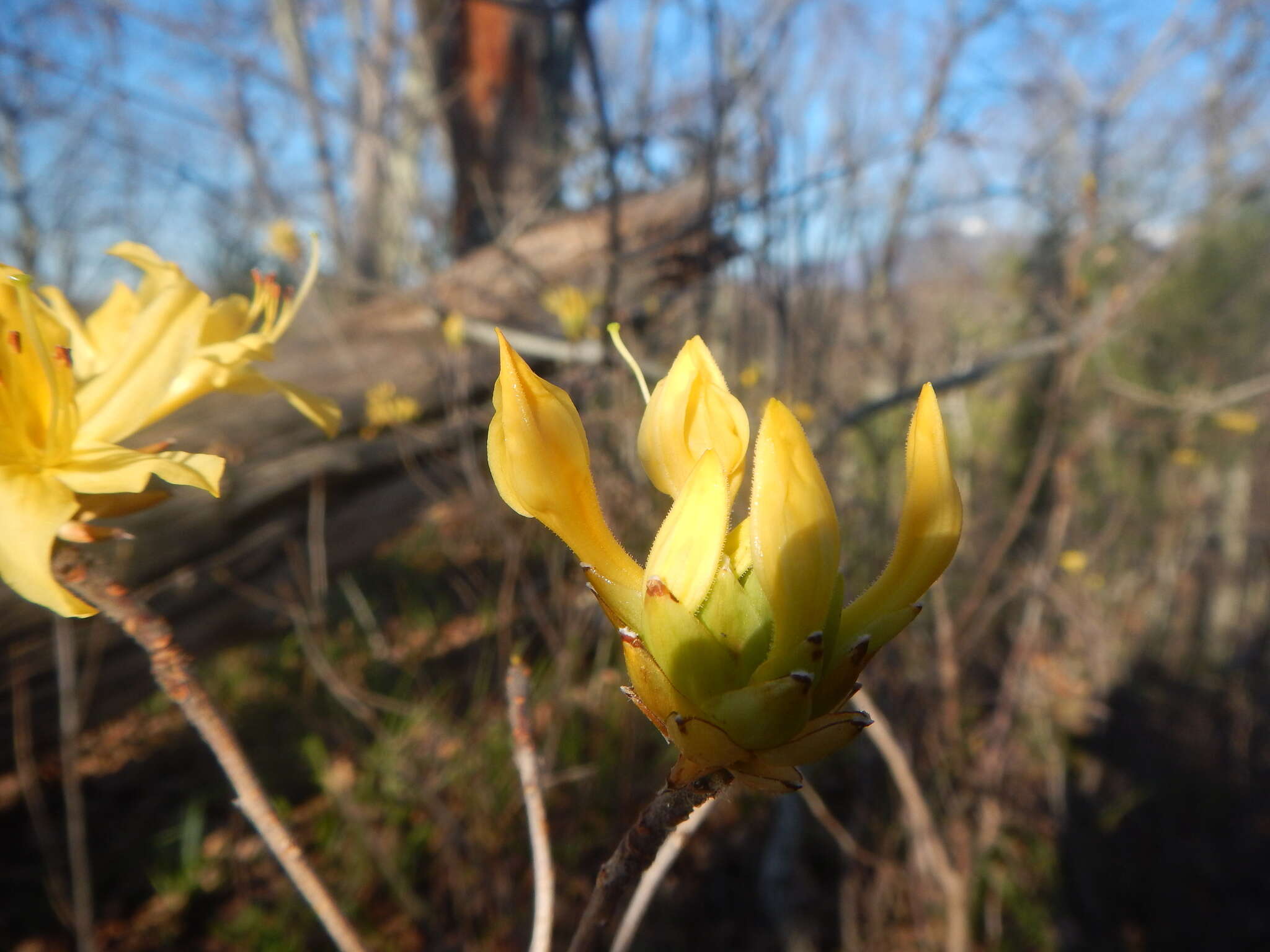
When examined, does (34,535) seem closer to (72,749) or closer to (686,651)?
(686,651)

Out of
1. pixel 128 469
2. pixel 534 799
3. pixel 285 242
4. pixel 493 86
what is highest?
pixel 493 86

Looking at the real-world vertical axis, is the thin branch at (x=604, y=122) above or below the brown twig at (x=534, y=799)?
above

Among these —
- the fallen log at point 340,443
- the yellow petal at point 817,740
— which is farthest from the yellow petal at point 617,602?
the fallen log at point 340,443

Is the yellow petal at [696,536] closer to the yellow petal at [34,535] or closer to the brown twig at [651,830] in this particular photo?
the brown twig at [651,830]

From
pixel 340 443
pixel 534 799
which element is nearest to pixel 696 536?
pixel 534 799

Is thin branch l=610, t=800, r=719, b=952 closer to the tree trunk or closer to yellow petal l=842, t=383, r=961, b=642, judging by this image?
yellow petal l=842, t=383, r=961, b=642

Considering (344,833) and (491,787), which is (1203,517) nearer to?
(491,787)

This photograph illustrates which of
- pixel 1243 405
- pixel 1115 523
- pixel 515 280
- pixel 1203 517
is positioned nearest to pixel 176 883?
pixel 515 280

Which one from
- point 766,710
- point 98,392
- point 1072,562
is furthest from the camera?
point 1072,562
